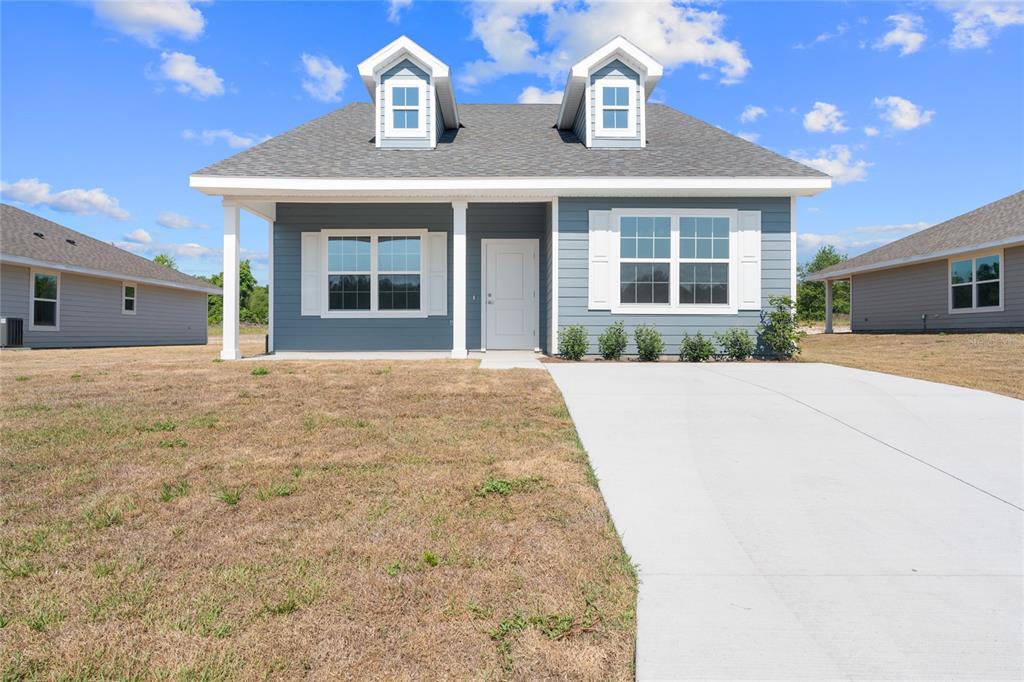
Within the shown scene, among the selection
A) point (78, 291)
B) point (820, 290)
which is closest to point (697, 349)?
point (78, 291)

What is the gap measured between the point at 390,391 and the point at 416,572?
430cm

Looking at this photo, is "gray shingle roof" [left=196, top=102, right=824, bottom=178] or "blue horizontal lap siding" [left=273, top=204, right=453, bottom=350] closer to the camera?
"gray shingle roof" [left=196, top=102, right=824, bottom=178]

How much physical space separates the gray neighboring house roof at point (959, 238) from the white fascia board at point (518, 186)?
1036 centimetres

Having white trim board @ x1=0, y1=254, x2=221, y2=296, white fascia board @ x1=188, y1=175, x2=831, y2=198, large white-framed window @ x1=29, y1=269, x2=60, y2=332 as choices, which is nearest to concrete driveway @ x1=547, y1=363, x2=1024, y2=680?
white fascia board @ x1=188, y1=175, x2=831, y2=198

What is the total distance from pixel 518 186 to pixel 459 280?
2.08 metres

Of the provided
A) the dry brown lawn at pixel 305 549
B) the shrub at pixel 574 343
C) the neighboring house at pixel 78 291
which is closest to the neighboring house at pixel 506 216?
the shrub at pixel 574 343

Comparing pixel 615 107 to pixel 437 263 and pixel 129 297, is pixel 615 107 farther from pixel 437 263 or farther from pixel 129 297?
pixel 129 297

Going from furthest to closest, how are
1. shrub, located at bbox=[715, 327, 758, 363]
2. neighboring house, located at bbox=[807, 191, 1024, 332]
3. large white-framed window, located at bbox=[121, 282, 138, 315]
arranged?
large white-framed window, located at bbox=[121, 282, 138, 315], neighboring house, located at bbox=[807, 191, 1024, 332], shrub, located at bbox=[715, 327, 758, 363]

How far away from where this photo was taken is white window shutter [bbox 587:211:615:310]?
34.9ft

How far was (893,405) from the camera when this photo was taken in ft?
20.0

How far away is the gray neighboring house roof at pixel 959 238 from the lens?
53.5 ft

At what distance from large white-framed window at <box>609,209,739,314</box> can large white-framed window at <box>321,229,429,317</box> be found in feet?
14.6

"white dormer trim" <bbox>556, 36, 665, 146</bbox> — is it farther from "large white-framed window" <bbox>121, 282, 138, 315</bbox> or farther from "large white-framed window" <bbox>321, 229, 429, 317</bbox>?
"large white-framed window" <bbox>121, 282, 138, 315</bbox>

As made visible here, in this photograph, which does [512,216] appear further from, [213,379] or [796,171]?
[213,379]
